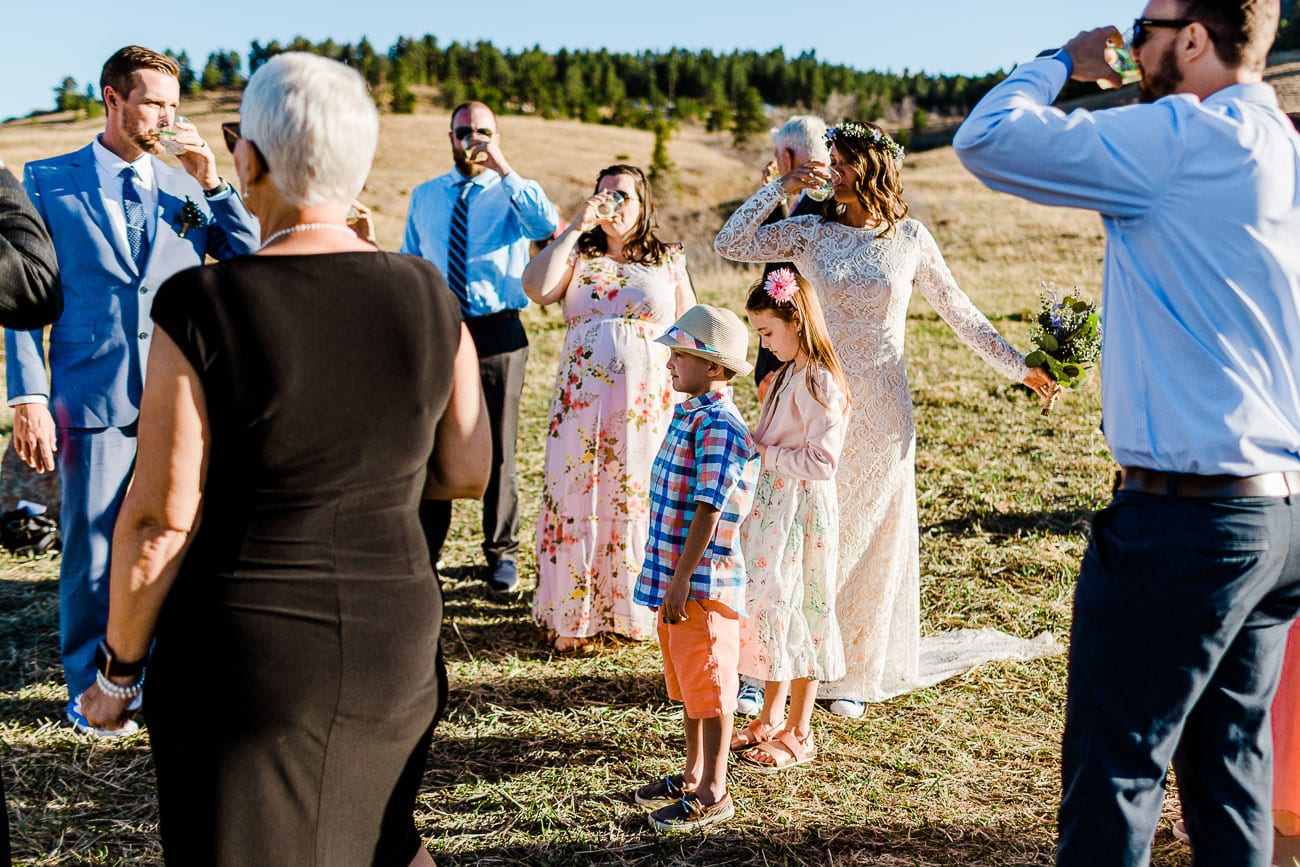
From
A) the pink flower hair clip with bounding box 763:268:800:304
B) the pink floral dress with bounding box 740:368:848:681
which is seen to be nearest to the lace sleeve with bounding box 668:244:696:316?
the pink floral dress with bounding box 740:368:848:681

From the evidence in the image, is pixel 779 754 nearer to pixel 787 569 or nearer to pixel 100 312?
pixel 787 569

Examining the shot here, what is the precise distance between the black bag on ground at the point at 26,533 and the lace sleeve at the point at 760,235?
4924 millimetres

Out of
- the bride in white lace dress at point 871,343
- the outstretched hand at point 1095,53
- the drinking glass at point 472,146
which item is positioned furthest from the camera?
the drinking glass at point 472,146

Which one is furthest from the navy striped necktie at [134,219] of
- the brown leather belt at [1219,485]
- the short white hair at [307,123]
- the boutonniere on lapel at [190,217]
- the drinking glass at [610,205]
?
the brown leather belt at [1219,485]

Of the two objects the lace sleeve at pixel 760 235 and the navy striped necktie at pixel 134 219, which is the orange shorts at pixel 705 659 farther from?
the navy striped necktie at pixel 134 219

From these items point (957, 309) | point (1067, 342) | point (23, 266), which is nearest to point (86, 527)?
point (23, 266)

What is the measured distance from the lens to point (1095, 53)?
241 centimetres

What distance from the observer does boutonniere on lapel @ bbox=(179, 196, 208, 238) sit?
14.1 feet

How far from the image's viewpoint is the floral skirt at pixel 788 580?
3.92 m

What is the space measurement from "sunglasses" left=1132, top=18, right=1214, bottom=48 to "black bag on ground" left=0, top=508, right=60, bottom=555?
265 inches

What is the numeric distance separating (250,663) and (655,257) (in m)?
3.47

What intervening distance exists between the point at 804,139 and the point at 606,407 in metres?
1.62

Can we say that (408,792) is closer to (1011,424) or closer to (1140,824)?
(1140,824)

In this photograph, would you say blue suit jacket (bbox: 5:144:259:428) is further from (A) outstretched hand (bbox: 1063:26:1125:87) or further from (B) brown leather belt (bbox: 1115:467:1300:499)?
(B) brown leather belt (bbox: 1115:467:1300:499)
